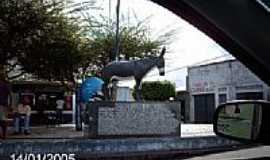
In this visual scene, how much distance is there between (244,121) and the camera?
183cm

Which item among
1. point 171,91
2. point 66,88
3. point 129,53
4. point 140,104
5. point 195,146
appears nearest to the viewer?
point 195,146

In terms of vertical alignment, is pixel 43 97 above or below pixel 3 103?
above

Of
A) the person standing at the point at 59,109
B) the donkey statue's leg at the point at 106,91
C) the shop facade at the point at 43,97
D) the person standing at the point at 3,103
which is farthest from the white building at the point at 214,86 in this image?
the person standing at the point at 3,103

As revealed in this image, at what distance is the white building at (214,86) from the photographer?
3212 centimetres

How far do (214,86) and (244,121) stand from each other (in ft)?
112

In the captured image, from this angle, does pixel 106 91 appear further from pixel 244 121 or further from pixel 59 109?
pixel 244 121

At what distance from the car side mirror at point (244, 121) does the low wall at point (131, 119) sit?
11.4 metres

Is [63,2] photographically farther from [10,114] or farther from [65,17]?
[10,114]

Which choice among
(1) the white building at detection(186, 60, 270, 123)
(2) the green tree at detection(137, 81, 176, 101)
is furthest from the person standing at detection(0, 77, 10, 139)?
(2) the green tree at detection(137, 81, 176, 101)

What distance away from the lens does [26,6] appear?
65.4ft

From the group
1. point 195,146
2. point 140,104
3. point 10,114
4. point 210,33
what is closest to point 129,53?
point 10,114

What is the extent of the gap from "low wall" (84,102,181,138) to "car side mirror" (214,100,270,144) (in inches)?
451

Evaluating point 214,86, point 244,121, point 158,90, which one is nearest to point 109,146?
point 244,121

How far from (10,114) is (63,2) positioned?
618 cm
